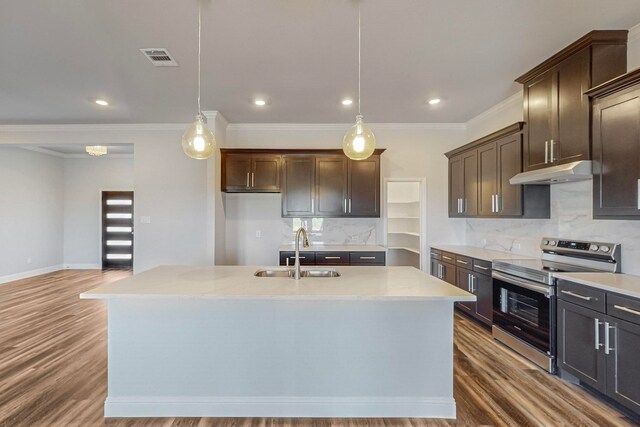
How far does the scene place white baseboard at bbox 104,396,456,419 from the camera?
85.4 inches

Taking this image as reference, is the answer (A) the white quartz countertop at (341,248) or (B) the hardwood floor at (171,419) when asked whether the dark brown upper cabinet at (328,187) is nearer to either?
(A) the white quartz countertop at (341,248)

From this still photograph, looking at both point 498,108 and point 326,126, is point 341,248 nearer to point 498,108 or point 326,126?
point 326,126

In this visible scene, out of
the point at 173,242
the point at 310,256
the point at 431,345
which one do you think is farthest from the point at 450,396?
the point at 173,242

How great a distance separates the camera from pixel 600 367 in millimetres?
2301

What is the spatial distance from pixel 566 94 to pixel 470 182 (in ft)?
5.90

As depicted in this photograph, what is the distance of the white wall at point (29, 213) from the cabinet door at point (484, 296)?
28.1 feet

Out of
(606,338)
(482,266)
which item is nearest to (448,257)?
(482,266)

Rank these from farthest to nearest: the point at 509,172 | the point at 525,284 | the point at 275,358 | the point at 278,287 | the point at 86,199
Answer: the point at 86,199
the point at 509,172
the point at 525,284
the point at 275,358
the point at 278,287

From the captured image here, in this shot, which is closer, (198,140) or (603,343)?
(603,343)

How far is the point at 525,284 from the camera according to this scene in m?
2.96

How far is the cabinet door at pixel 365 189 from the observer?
4953 millimetres

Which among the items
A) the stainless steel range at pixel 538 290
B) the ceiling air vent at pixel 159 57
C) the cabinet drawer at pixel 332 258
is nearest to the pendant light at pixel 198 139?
the ceiling air vent at pixel 159 57

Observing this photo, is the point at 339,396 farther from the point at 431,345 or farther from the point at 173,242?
the point at 173,242

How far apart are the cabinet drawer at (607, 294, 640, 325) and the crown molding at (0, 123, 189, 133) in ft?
18.5
